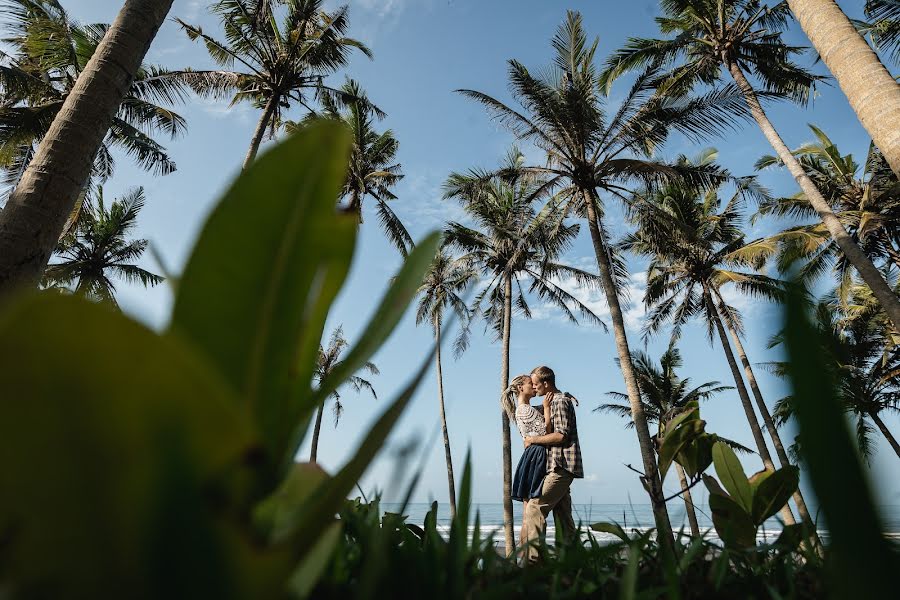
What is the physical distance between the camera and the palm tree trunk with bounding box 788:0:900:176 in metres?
3.16

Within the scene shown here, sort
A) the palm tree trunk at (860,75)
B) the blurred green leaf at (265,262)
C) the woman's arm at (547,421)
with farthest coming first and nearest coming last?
the woman's arm at (547,421) → the palm tree trunk at (860,75) → the blurred green leaf at (265,262)

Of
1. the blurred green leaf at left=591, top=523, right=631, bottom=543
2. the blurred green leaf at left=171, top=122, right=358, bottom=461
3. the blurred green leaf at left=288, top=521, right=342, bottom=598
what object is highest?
the blurred green leaf at left=171, top=122, right=358, bottom=461

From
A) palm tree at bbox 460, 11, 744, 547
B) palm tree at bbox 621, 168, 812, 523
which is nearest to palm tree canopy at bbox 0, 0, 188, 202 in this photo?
palm tree at bbox 460, 11, 744, 547

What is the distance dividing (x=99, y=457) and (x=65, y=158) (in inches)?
84.8

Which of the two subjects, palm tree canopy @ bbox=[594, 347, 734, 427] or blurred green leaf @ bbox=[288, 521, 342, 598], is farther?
palm tree canopy @ bbox=[594, 347, 734, 427]

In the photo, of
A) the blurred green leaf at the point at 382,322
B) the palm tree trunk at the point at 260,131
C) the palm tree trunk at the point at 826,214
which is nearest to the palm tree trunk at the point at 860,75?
the palm tree trunk at the point at 826,214

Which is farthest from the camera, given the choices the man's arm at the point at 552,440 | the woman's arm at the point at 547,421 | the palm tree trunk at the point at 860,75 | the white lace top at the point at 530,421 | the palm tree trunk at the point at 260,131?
the palm tree trunk at the point at 260,131

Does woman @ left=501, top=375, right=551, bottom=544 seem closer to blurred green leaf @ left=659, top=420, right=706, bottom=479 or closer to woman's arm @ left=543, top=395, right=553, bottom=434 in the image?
woman's arm @ left=543, top=395, right=553, bottom=434

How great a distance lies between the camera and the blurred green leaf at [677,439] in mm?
1050

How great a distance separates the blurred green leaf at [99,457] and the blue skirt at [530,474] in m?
3.43

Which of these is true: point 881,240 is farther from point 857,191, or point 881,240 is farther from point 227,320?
point 227,320

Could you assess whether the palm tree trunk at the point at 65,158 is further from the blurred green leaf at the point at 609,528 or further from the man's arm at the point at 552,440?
the man's arm at the point at 552,440

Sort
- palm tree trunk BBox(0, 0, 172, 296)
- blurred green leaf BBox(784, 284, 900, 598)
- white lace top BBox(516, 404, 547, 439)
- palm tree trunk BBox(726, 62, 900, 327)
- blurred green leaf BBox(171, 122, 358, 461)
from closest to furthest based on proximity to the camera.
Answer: blurred green leaf BBox(784, 284, 900, 598) → blurred green leaf BBox(171, 122, 358, 461) → palm tree trunk BBox(0, 0, 172, 296) → white lace top BBox(516, 404, 547, 439) → palm tree trunk BBox(726, 62, 900, 327)

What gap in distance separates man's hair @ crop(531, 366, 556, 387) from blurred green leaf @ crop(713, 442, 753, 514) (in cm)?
320
